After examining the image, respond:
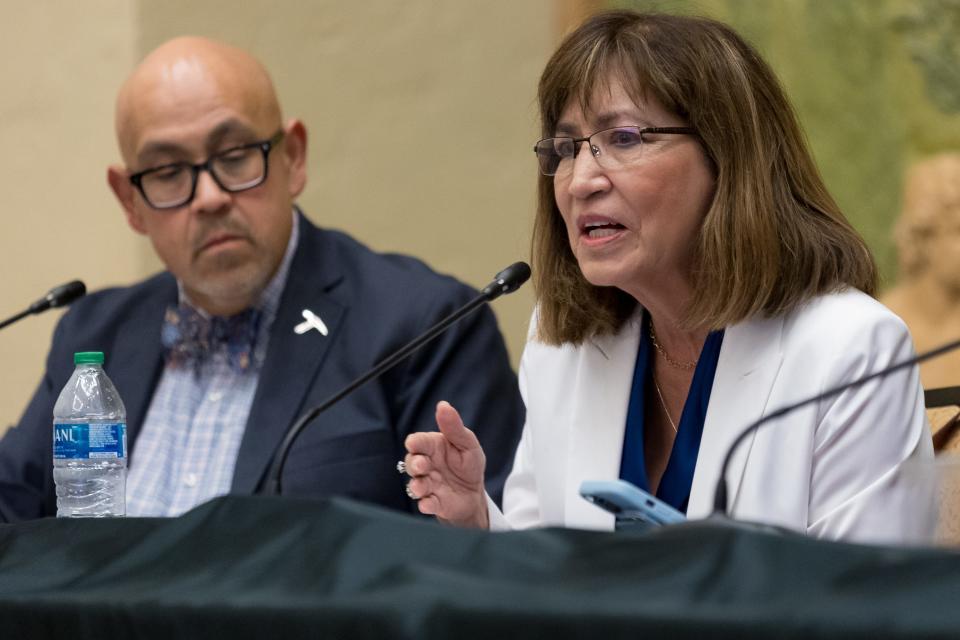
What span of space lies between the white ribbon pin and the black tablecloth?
1.67m

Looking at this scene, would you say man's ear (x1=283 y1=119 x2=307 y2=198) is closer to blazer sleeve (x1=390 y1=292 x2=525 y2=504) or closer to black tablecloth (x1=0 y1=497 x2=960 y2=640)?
blazer sleeve (x1=390 y1=292 x2=525 y2=504)

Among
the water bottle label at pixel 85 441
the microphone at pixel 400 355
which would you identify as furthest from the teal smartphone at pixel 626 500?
the water bottle label at pixel 85 441

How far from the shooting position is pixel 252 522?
150 cm

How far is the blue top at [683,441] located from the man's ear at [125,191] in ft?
5.04

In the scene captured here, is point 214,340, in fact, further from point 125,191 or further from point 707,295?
point 707,295

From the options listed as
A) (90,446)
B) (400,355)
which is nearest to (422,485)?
(400,355)

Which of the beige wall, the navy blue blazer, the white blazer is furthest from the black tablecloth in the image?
the beige wall

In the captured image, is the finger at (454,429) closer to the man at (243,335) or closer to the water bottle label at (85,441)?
the water bottle label at (85,441)

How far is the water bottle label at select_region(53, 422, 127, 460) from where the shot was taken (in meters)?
2.44

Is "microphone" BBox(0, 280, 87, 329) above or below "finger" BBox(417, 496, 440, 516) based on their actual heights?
above

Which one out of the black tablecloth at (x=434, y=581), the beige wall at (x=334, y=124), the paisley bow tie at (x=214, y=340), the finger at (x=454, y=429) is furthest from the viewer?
the beige wall at (x=334, y=124)

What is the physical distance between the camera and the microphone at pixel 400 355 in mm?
1983

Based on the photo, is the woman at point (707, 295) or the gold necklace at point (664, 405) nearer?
the woman at point (707, 295)

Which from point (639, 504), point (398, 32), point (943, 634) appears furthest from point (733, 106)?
point (398, 32)
